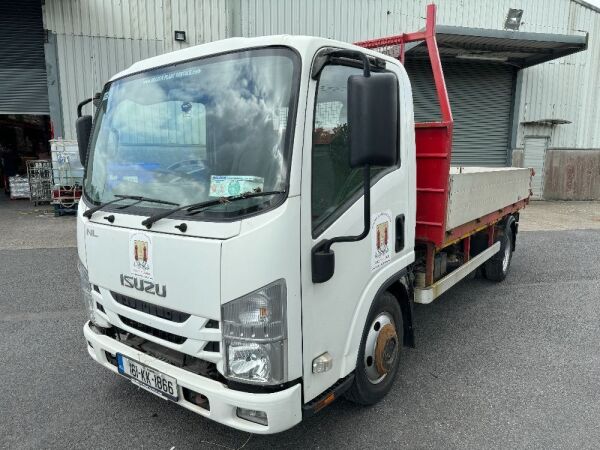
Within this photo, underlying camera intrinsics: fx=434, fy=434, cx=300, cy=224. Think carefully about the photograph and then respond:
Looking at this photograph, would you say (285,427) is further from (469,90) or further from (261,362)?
(469,90)

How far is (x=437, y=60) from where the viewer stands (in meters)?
4.00

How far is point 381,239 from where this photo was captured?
284 centimetres

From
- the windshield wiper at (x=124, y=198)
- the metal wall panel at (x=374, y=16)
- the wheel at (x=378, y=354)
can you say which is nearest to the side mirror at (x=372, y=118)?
the windshield wiper at (x=124, y=198)

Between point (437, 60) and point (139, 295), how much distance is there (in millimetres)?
3286

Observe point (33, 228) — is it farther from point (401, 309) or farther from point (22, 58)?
point (401, 309)

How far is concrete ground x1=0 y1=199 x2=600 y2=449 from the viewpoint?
278 cm

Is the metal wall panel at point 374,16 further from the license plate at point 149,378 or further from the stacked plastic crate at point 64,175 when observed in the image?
the license plate at point 149,378

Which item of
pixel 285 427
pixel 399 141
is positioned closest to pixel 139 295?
pixel 285 427

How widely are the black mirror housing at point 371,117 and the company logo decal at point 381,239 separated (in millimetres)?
750

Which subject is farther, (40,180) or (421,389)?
(40,180)

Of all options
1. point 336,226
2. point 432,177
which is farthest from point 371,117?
point 432,177

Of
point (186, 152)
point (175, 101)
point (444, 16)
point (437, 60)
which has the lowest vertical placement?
point (186, 152)

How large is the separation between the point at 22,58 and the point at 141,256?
12.8 metres

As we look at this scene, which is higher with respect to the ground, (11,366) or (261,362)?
(261,362)
